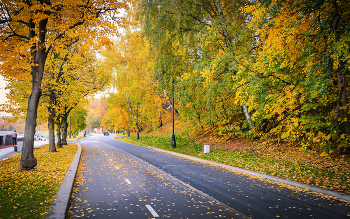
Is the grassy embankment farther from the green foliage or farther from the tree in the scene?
the tree

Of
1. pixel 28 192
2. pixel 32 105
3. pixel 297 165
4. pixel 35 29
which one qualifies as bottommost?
pixel 297 165

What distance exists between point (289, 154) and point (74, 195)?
1241 cm

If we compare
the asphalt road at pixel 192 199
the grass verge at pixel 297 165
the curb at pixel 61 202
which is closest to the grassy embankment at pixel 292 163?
the grass verge at pixel 297 165

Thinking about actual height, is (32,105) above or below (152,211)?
above

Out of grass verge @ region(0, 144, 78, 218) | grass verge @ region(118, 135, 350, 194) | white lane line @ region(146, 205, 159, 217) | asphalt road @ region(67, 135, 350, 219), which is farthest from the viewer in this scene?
grass verge @ region(118, 135, 350, 194)

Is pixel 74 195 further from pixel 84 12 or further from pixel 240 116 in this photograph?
pixel 240 116

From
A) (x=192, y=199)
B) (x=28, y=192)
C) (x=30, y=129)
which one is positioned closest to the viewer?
(x=192, y=199)

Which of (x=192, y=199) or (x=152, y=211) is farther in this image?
(x=192, y=199)

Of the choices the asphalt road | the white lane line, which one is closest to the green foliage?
the asphalt road

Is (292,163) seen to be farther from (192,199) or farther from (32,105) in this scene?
(32,105)

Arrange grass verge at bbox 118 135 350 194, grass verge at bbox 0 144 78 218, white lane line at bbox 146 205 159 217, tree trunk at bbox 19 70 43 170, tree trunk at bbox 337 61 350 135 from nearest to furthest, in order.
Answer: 1. grass verge at bbox 0 144 78 218
2. white lane line at bbox 146 205 159 217
3. grass verge at bbox 118 135 350 194
4. tree trunk at bbox 337 61 350 135
5. tree trunk at bbox 19 70 43 170

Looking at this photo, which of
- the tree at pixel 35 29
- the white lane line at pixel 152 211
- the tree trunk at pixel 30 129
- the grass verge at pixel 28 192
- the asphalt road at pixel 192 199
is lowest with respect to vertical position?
the asphalt road at pixel 192 199

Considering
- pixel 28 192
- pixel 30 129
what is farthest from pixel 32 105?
pixel 28 192

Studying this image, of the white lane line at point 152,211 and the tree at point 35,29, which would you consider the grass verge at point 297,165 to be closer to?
the white lane line at point 152,211
